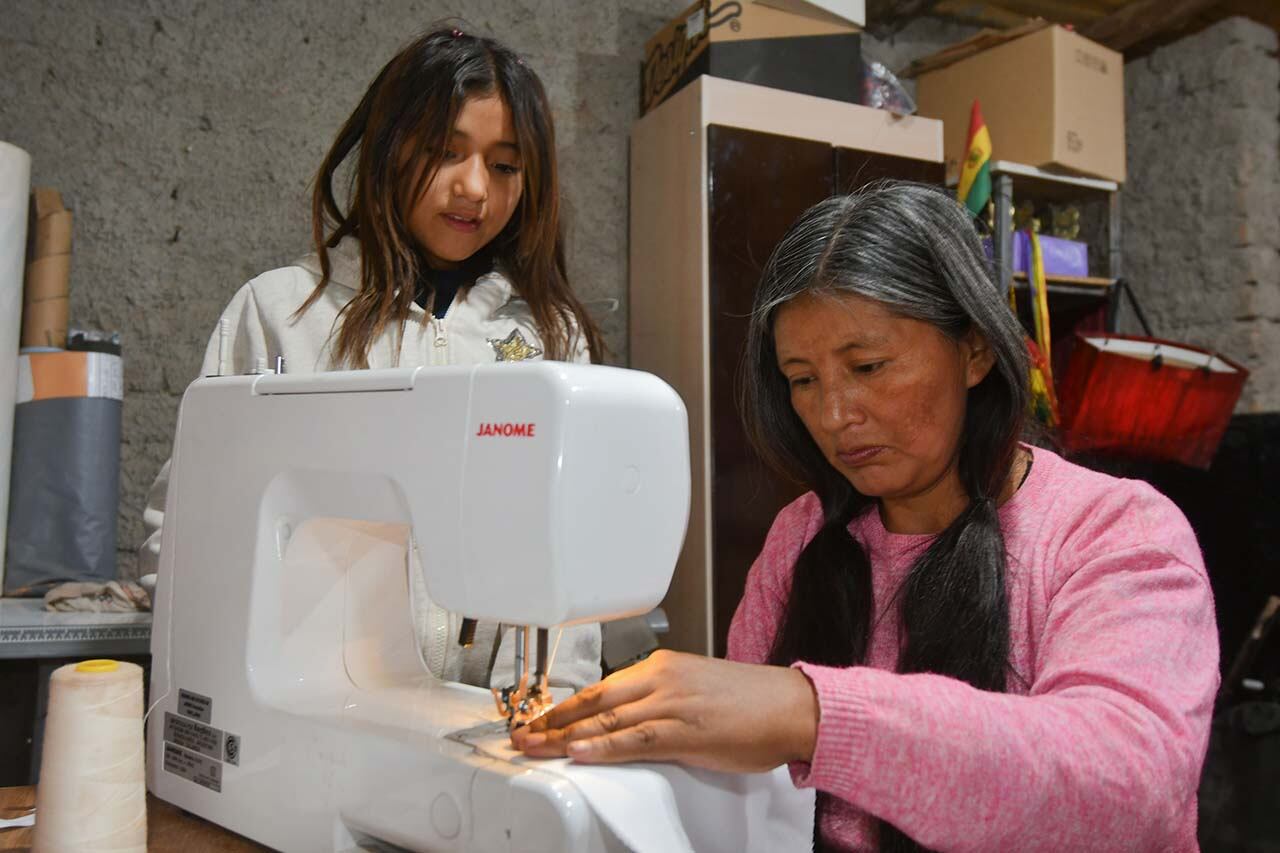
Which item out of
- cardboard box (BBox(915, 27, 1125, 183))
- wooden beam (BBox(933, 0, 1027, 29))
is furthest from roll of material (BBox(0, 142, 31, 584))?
wooden beam (BBox(933, 0, 1027, 29))

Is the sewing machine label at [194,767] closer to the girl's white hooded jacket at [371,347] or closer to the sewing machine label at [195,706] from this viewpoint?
the sewing machine label at [195,706]

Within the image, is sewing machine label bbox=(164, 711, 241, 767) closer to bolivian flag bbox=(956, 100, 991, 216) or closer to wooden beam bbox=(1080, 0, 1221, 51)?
bolivian flag bbox=(956, 100, 991, 216)

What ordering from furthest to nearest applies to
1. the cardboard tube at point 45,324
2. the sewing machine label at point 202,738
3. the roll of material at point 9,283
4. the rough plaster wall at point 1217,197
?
the rough plaster wall at point 1217,197 < the cardboard tube at point 45,324 < the roll of material at point 9,283 < the sewing machine label at point 202,738

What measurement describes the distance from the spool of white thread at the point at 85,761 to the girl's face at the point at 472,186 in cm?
76

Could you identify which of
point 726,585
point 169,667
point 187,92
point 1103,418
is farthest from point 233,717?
point 1103,418

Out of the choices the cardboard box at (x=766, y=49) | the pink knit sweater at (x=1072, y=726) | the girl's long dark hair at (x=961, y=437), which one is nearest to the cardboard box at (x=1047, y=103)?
the cardboard box at (x=766, y=49)

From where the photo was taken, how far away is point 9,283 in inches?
68.7

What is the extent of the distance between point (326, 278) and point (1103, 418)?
6.40 ft

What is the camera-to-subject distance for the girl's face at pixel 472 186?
1321 millimetres

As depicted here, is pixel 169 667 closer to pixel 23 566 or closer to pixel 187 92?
pixel 23 566

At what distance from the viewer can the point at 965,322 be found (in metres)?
0.98

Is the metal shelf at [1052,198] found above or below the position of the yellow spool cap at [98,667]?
above

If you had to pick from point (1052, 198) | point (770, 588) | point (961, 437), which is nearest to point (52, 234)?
point (770, 588)

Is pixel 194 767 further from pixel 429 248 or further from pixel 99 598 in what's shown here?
pixel 99 598
